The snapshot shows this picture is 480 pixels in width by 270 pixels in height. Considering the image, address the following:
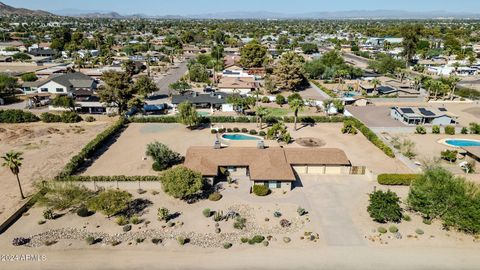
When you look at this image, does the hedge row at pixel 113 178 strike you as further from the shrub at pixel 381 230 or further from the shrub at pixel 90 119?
the shrub at pixel 90 119

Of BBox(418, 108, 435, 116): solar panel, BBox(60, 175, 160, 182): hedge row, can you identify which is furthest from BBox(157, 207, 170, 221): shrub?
BBox(418, 108, 435, 116): solar panel

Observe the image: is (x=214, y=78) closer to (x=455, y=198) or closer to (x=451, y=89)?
(x=451, y=89)

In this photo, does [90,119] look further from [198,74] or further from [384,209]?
[384,209]

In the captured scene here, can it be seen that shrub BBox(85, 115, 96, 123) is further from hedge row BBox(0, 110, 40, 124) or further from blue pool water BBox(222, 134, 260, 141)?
blue pool water BBox(222, 134, 260, 141)

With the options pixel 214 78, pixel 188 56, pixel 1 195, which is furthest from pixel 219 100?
pixel 188 56

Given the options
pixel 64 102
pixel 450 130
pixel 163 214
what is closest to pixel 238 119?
pixel 163 214

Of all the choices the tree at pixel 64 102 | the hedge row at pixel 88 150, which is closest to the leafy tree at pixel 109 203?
the hedge row at pixel 88 150
